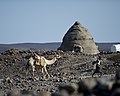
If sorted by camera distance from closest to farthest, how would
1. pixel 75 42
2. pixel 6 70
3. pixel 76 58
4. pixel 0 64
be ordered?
pixel 6 70 < pixel 0 64 < pixel 76 58 < pixel 75 42

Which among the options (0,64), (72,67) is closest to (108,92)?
(72,67)

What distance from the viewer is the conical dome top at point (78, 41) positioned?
195ft

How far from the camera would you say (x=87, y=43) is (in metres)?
60.3

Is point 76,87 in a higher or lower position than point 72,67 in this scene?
higher

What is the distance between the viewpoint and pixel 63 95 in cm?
829

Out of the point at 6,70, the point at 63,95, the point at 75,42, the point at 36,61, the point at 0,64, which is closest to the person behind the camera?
the point at 63,95

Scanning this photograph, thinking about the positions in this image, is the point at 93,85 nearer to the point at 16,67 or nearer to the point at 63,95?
the point at 63,95

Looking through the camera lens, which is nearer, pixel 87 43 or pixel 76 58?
pixel 76 58

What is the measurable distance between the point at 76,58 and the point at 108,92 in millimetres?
33148

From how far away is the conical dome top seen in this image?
5934 centimetres

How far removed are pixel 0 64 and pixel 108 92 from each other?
3087 centimetres

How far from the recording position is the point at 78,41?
5959 centimetres

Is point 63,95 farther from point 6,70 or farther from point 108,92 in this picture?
point 6,70

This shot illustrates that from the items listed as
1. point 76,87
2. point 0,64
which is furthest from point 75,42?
point 76,87
